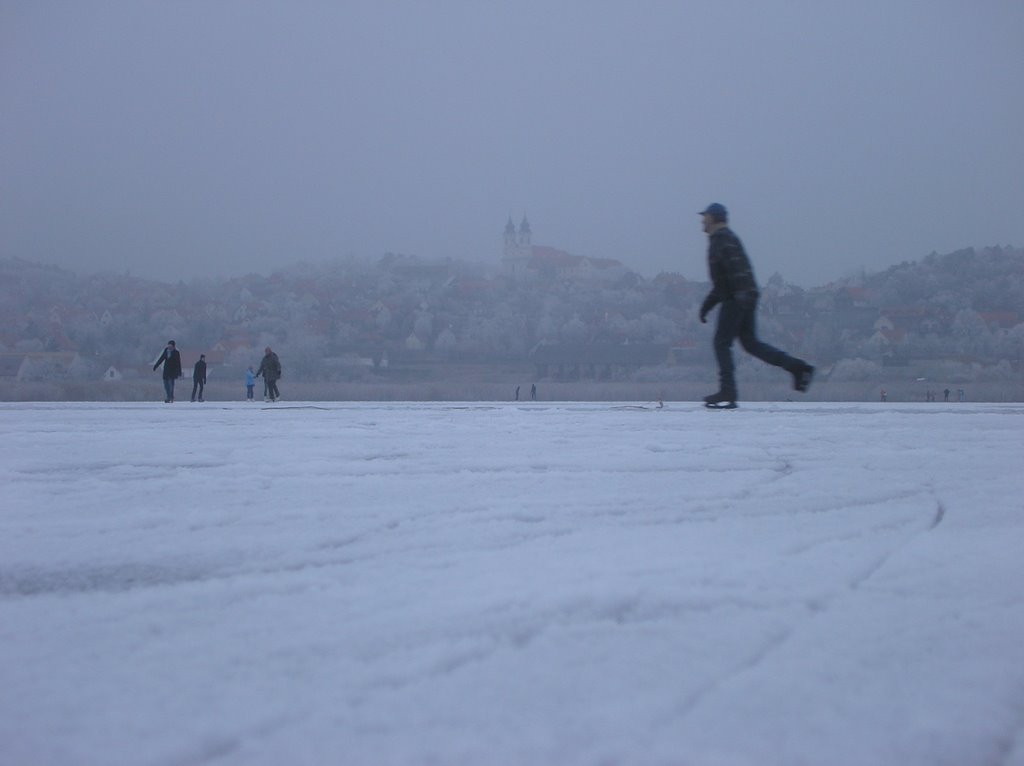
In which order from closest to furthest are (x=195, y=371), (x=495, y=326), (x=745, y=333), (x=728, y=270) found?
(x=728, y=270)
(x=745, y=333)
(x=195, y=371)
(x=495, y=326)

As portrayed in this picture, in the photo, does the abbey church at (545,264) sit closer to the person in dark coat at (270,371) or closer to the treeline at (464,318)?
the treeline at (464,318)

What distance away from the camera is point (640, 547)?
186 cm

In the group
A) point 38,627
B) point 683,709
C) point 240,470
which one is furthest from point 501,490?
point 683,709

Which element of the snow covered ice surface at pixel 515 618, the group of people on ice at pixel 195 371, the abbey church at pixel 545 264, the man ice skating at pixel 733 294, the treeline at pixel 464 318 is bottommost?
the snow covered ice surface at pixel 515 618

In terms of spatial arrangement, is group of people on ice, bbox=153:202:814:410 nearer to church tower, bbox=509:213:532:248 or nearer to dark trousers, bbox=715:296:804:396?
dark trousers, bbox=715:296:804:396

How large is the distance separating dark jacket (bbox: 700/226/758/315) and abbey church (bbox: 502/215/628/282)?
308ft

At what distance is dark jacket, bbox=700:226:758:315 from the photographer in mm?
5684

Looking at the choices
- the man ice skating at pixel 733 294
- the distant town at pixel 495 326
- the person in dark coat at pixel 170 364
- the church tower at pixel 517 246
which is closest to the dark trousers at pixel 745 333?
the man ice skating at pixel 733 294

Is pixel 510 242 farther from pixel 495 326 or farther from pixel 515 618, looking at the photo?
pixel 515 618

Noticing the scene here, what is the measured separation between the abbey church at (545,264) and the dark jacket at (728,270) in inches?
3696

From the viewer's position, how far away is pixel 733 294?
575 cm

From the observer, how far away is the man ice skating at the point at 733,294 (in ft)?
18.7

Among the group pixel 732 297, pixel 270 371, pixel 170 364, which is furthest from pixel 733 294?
pixel 270 371

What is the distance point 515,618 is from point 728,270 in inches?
183
